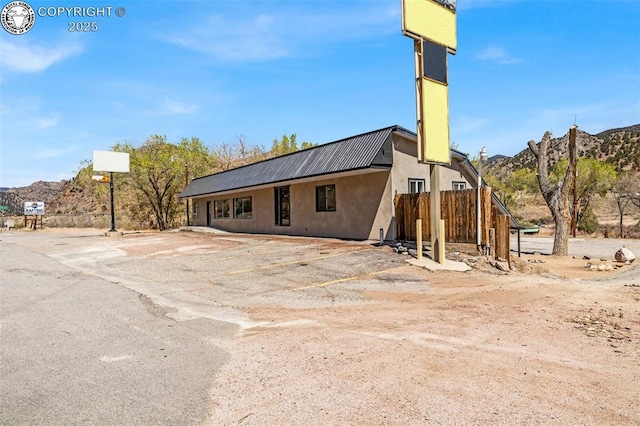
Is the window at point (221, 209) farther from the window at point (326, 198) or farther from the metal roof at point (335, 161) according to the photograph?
the window at point (326, 198)

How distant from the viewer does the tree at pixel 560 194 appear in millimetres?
19141

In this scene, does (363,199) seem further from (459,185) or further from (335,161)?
(459,185)

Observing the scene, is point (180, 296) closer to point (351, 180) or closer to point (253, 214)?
point (351, 180)

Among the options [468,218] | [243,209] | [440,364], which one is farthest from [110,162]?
[440,364]

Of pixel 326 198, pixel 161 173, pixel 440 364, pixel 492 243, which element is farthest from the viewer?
pixel 161 173

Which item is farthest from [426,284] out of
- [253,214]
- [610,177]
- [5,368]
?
[610,177]

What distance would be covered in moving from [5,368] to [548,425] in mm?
5459

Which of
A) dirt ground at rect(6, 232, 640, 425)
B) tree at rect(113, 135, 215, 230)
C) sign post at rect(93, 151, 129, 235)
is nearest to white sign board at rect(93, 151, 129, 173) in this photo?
sign post at rect(93, 151, 129, 235)

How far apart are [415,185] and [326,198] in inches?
169

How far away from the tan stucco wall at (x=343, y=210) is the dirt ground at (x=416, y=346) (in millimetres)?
4873

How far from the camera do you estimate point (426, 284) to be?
973 centimetres

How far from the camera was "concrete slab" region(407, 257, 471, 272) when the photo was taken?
1125 centimetres

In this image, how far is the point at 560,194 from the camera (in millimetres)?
19875

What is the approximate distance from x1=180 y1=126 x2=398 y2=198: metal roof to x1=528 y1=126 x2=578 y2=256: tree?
29.9 ft
